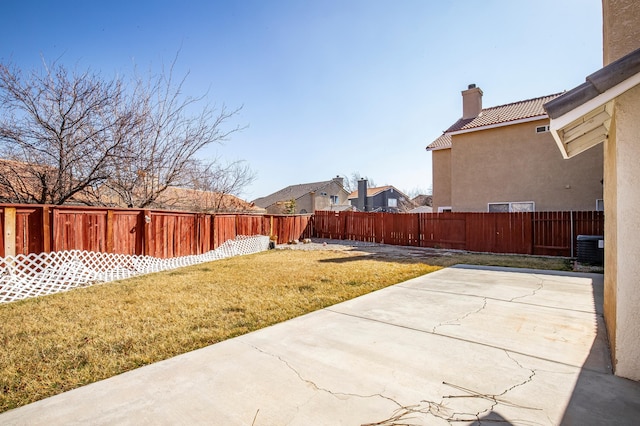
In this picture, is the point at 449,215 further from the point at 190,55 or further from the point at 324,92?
the point at 190,55

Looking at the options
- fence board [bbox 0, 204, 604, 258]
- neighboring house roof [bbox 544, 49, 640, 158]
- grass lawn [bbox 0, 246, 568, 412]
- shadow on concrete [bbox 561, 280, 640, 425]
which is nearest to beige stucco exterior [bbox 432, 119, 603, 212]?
fence board [bbox 0, 204, 604, 258]

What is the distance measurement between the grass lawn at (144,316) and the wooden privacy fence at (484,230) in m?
6.23

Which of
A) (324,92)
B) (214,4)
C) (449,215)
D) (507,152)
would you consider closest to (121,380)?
(214,4)

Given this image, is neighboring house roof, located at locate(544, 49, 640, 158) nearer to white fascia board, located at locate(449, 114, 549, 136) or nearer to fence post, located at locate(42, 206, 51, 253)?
fence post, located at locate(42, 206, 51, 253)

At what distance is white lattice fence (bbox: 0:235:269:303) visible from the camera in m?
6.34

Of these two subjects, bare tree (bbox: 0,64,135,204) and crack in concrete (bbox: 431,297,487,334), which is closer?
crack in concrete (bbox: 431,297,487,334)

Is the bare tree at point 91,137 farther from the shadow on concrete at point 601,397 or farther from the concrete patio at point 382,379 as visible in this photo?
the shadow on concrete at point 601,397

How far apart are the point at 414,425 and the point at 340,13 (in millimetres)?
10002

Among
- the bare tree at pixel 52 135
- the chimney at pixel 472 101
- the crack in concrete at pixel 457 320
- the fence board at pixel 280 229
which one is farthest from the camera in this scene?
the chimney at pixel 472 101

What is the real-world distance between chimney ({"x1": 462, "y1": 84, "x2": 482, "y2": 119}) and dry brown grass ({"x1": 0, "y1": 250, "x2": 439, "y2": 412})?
524 inches

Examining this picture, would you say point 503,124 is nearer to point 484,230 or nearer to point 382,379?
point 484,230

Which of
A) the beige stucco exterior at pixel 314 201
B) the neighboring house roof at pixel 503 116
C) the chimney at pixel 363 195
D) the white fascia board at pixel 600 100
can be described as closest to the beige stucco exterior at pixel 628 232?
the white fascia board at pixel 600 100

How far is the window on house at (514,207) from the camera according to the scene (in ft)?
47.1

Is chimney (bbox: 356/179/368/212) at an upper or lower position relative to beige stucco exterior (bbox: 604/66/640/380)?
upper
